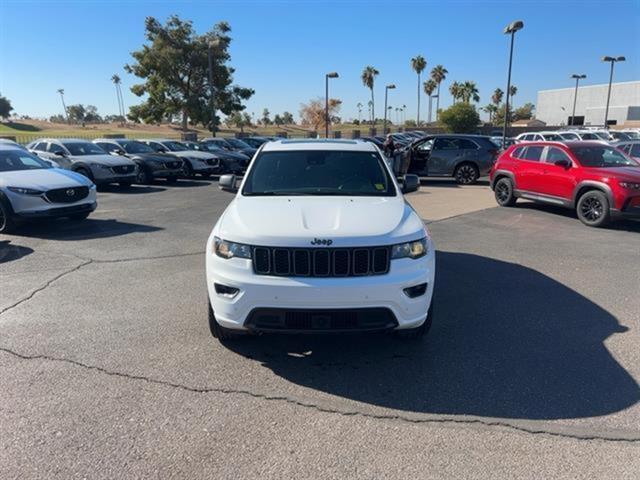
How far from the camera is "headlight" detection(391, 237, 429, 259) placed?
356 centimetres

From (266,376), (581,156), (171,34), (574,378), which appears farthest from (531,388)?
(171,34)

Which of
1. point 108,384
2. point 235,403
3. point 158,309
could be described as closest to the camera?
point 235,403

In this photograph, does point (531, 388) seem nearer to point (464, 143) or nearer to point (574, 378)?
point (574, 378)

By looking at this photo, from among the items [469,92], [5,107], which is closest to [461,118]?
[469,92]

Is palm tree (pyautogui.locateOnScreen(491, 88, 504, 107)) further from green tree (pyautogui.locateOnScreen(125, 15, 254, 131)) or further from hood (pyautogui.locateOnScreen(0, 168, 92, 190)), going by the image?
hood (pyautogui.locateOnScreen(0, 168, 92, 190))

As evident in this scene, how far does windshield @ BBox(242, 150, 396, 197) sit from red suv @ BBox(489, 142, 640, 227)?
6.28 metres

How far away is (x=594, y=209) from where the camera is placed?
375 inches

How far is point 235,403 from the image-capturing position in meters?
3.27

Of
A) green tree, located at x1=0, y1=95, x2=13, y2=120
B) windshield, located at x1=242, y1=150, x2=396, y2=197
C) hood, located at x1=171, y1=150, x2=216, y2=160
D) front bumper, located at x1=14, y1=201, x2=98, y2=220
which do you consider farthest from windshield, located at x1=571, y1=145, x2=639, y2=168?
green tree, located at x1=0, y1=95, x2=13, y2=120

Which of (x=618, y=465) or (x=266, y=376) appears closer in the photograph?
(x=618, y=465)

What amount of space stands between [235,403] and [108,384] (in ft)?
3.36

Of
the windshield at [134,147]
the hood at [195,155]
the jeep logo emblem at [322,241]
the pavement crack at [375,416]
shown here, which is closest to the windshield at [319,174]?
the jeep logo emblem at [322,241]

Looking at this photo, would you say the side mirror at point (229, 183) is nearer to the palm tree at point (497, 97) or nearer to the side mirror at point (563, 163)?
the side mirror at point (563, 163)

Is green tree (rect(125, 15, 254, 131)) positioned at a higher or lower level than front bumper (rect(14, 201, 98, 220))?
higher
